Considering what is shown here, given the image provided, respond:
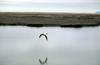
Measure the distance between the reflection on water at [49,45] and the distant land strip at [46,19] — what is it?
53 mm

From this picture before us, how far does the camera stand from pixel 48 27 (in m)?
1.34

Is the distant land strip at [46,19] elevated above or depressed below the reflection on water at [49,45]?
above

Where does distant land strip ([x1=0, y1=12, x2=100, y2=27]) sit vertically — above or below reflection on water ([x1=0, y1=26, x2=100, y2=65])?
above

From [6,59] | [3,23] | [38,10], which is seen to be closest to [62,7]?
[38,10]

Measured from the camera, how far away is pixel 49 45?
1.35 m

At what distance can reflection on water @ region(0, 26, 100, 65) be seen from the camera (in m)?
1.33

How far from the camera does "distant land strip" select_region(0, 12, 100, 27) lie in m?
1.28

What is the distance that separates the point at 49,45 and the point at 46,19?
24 cm

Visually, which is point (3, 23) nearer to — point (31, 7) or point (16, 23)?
point (16, 23)

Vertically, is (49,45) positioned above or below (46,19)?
below

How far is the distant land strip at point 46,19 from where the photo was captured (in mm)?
1280

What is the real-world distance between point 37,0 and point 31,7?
3.3 inches

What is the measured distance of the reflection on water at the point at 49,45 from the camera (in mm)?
1330

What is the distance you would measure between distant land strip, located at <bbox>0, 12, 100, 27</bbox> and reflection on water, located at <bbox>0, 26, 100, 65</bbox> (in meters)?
0.05
